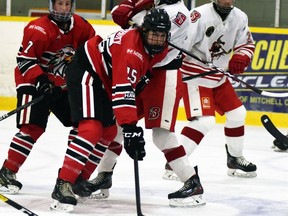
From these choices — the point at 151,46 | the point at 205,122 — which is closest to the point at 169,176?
the point at 205,122

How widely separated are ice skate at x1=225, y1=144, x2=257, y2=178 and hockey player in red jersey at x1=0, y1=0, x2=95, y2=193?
1.21 meters

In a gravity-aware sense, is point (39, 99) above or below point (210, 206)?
above

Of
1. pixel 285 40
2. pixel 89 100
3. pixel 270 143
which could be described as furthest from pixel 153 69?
pixel 285 40

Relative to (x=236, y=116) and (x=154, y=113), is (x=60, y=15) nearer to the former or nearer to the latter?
(x=154, y=113)

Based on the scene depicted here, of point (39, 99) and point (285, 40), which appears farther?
point (285, 40)

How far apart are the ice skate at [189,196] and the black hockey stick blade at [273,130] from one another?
1.73 m

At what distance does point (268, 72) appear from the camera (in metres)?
7.60

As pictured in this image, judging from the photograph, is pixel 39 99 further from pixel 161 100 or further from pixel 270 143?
pixel 270 143

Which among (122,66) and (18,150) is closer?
(122,66)

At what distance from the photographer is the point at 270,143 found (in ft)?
21.5

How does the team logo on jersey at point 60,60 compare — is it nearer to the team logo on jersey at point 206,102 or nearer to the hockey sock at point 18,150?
the hockey sock at point 18,150

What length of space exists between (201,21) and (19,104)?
1.21 meters

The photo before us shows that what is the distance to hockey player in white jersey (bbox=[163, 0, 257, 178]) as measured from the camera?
16.2 ft

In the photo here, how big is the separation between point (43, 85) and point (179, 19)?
761mm
